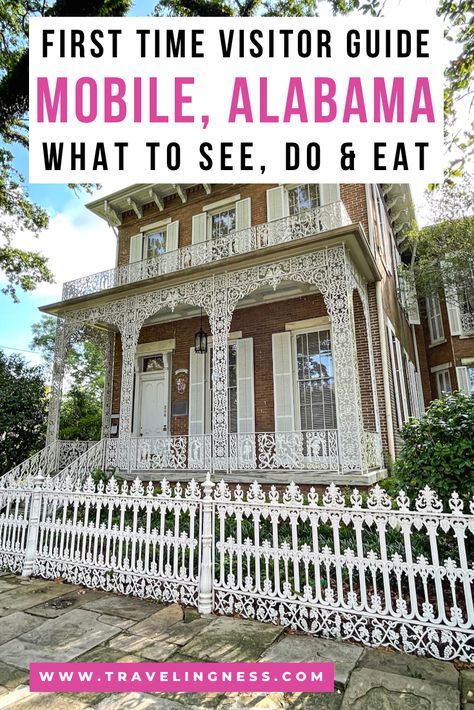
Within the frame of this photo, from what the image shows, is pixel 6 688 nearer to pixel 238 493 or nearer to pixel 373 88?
pixel 238 493

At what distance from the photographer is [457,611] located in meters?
2.95

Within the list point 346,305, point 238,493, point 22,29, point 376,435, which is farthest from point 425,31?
point 22,29

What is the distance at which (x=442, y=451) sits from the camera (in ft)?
12.3

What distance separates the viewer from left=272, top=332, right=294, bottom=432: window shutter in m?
8.86

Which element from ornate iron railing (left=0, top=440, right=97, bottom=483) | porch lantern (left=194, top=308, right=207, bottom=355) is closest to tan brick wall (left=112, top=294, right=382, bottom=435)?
porch lantern (left=194, top=308, right=207, bottom=355)

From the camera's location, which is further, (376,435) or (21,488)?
(376,435)

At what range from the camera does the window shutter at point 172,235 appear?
11.4 metres

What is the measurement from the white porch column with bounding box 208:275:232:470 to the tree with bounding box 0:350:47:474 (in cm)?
572

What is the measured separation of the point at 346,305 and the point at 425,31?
3669 mm

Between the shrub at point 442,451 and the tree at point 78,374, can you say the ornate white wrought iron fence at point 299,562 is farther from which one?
the tree at point 78,374

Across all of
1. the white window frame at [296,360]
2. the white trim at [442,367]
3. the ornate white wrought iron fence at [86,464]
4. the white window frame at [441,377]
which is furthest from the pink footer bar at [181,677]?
the white window frame at [441,377]

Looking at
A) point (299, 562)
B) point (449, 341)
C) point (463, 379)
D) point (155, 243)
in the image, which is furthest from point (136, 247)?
point (463, 379)

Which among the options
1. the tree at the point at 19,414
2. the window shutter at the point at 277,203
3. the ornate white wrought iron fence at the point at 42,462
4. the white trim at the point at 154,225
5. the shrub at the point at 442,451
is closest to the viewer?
the shrub at the point at 442,451

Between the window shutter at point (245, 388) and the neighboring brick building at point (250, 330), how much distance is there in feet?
0.09
